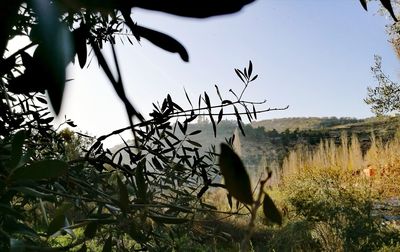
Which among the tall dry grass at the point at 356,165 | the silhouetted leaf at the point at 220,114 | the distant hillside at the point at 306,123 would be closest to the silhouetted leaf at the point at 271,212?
the silhouetted leaf at the point at 220,114

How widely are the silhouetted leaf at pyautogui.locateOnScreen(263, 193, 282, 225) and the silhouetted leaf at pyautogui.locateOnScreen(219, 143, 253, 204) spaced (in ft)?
0.10

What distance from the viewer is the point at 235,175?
151 millimetres

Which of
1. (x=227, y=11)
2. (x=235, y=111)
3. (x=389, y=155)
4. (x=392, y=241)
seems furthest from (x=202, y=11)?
(x=389, y=155)

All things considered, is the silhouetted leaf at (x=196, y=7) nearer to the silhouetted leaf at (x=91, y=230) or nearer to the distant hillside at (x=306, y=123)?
the silhouetted leaf at (x=91, y=230)

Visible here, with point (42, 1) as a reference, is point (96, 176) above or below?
below

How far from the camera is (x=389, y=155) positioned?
7.20 metres

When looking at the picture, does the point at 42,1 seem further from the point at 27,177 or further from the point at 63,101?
the point at 27,177

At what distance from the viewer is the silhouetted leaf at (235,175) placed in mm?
147

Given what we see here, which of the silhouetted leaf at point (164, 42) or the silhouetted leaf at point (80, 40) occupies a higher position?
the silhouetted leaf at point (80, 40)

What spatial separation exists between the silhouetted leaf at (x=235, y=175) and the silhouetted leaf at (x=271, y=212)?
0.10 ft

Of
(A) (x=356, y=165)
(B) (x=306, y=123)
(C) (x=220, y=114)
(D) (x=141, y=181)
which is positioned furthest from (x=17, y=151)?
(B) (x=306, y=123)

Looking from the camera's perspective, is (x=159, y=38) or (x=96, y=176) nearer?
(x=159, y=38)

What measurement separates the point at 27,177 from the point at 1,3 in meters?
0.17

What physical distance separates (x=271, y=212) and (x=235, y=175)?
0.15 feet
